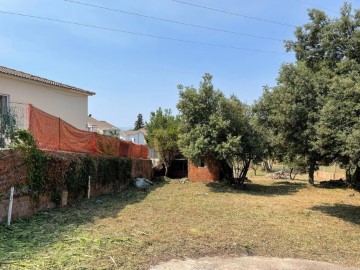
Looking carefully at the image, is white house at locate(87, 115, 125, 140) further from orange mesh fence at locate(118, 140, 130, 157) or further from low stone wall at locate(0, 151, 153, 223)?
low stone wall at locate(0, 151, 153, 223)

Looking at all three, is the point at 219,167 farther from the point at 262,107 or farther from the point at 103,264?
the point at 103,264

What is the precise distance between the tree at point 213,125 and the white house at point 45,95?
637cm

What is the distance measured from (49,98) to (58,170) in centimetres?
950

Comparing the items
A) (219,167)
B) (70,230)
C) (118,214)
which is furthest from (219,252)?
(219,167)

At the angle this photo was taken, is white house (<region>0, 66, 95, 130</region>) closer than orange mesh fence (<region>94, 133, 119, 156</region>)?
No

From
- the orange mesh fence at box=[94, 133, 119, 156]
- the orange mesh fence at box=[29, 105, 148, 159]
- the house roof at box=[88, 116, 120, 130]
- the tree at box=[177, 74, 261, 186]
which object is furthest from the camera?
the house roof at box=[88, 116, 120, 130]

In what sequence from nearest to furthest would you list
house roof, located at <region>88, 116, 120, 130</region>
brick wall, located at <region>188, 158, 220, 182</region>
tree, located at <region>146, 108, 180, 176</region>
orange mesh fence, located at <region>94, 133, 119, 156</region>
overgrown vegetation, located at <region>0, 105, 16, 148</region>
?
1. overgrown vegetation, located at <region>0, 105, 16, 148</region>
2. orange mesh fence, located at <region>94, 133, 119, 156</region>
3. brick wall, located at <region>188, 158, 220, 182</region>
4. tree, located at <region>146, 108, 180, 176</region>
5. house roof, located at <region>88, 116, 120, 130</region>

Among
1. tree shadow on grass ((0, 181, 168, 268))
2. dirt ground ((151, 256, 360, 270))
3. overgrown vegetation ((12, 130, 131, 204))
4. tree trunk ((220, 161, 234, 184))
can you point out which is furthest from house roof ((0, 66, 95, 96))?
dirt ground ((151, 256, 360, 270))

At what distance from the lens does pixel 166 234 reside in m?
7.21

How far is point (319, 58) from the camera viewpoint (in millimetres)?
13258

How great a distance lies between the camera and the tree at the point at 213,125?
668 inches

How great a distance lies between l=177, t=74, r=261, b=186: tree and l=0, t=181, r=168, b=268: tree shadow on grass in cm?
696

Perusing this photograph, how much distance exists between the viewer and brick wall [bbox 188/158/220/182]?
21.0 meters

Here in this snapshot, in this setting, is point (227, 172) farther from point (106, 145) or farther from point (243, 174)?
point (106, 145)
